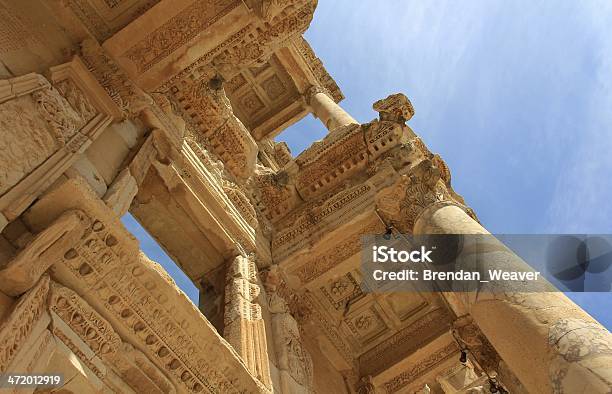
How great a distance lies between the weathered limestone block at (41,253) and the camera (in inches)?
194

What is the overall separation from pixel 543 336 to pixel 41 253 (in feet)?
13.3

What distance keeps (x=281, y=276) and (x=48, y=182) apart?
4.63 m

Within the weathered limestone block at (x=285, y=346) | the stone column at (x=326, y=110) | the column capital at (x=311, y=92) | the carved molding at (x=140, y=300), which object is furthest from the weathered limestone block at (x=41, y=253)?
the column capital at (x=311, y=92)

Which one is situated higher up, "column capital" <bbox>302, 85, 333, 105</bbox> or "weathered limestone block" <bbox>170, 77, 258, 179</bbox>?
"weathered limestone block" <bbox>170, 77, 258, 179</bbox>

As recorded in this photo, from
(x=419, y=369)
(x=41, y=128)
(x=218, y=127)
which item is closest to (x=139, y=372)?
(x=41, y=128)

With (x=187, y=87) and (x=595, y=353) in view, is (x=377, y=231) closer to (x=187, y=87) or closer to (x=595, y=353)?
(x=187, y=87)

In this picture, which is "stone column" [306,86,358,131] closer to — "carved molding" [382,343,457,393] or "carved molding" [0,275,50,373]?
"carved molding" [382,343,457,393]

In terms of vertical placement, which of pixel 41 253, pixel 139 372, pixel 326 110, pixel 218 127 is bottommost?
pixel 326 110

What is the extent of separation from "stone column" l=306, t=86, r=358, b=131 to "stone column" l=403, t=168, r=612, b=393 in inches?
344

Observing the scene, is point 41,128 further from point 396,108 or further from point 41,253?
point 396,108

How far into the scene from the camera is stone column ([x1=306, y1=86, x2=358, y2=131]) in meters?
15.5

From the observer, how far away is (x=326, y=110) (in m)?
16.0

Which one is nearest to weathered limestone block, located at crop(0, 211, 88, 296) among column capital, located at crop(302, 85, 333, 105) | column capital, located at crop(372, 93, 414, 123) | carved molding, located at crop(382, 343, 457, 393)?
column capital, located at crop(372, 93, 414, 123)

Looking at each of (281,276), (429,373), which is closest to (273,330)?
(281,276)
